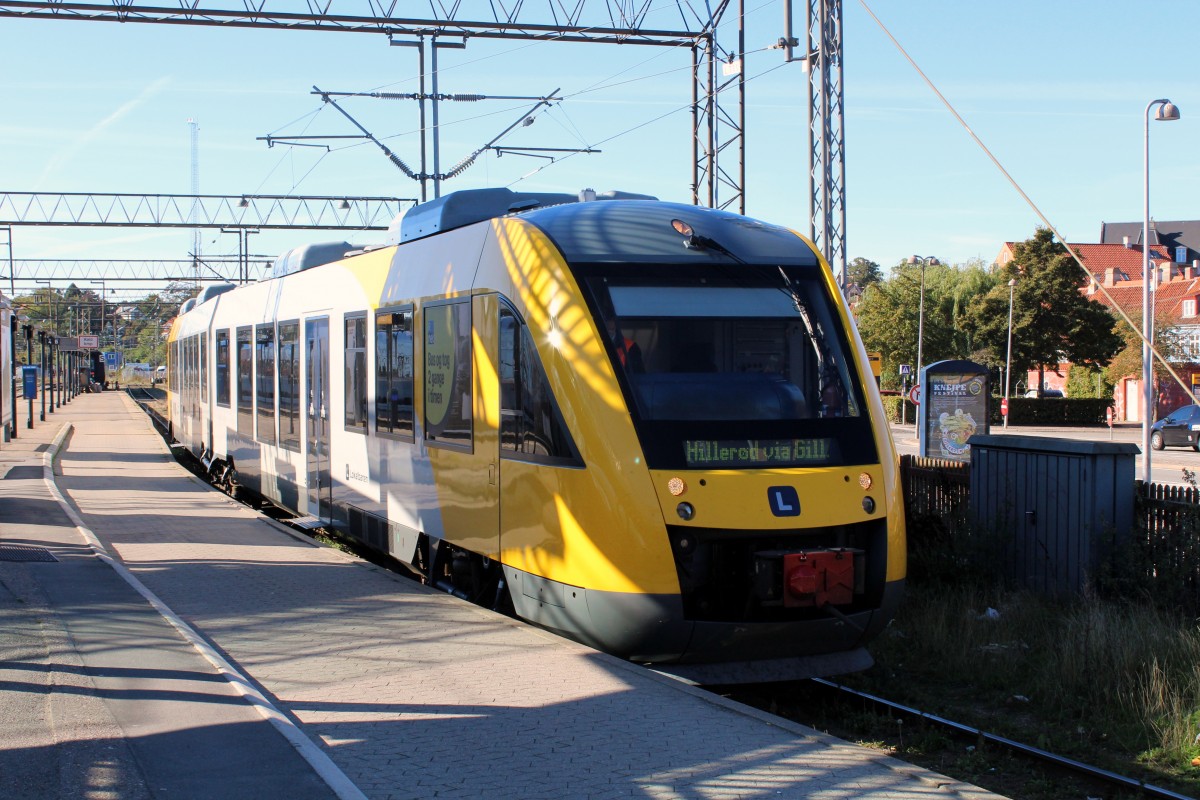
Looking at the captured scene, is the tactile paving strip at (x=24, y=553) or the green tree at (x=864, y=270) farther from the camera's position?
the green tree at (x=864, y=270)

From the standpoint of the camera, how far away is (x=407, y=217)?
11664mm

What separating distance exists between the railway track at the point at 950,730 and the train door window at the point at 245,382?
1155 centimetres

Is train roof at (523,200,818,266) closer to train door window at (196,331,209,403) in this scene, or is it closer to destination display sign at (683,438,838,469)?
destination display sign at (683,438,838,469)

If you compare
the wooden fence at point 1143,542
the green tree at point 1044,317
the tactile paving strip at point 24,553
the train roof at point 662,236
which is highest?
the green tree at point 1044,317

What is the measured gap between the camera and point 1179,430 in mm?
39656

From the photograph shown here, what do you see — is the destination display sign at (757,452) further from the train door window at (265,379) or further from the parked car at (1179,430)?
the parked car at (1179,430)

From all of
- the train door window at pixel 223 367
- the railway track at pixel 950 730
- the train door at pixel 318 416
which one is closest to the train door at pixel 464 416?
the railway track at pixel 950 730

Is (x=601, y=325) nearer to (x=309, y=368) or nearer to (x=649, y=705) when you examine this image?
(x=649, y=705)

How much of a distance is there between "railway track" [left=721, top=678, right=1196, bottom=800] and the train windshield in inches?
65.8

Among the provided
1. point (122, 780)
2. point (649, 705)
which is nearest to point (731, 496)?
point (649, 705)

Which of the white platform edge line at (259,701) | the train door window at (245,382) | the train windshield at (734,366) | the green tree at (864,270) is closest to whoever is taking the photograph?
the white platform edge line at (259,701)

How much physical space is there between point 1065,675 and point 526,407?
415cm

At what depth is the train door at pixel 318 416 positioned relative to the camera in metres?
13.6

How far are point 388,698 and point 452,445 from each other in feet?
9.58
